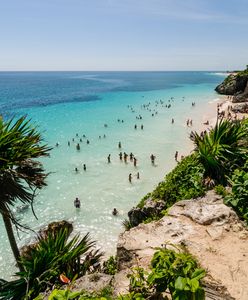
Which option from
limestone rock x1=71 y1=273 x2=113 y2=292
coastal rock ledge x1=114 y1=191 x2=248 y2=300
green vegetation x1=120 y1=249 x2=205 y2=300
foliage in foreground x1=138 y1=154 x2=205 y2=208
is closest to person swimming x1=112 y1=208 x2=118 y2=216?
foliage in foreground x1=138 y1=154 x2=205 y2=208

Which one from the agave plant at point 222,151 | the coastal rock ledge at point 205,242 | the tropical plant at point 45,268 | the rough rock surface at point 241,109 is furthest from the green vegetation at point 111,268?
the rough rock surface at point 241,109

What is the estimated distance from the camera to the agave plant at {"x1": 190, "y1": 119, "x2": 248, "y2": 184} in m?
12.7

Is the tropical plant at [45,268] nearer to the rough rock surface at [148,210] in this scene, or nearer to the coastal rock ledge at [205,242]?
the coastal rock ledge at [205,242]

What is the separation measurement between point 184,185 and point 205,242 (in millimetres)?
4695

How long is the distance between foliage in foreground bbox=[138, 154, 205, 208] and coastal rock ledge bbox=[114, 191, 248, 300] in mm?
1148

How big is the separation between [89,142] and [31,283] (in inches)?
1466

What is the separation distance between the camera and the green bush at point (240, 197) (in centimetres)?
998

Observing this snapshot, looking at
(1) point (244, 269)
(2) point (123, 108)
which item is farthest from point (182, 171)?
(2) point (123, 108)

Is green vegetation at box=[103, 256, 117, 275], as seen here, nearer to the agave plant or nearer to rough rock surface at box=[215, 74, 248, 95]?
the agave plant

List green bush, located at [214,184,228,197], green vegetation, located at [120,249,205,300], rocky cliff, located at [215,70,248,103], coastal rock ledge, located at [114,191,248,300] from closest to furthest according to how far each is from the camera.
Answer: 1. green vegetation, located at [120,249,205,300]
2. coastal rock ledge, located at [114,191,248,300]
3. green bush, located at [214,184,228,197]
4. rocky cliff, located at [215,70,248,103]

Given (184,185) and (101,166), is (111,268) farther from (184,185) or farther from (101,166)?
(101,166)

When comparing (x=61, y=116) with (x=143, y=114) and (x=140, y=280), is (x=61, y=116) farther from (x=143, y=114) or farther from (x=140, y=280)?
(x=140, y=280)

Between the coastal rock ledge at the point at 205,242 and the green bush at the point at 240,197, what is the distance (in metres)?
0.27

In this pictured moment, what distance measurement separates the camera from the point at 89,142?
44.7 meters
